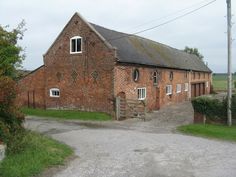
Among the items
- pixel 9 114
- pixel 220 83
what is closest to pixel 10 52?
pixel 9 114

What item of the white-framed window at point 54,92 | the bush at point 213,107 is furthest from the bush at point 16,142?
the white-framed window at point 54,92

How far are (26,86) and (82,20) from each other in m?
8.36

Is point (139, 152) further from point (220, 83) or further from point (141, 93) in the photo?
point (220, 83)

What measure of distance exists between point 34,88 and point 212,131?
18148 mm

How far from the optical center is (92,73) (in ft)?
96.6

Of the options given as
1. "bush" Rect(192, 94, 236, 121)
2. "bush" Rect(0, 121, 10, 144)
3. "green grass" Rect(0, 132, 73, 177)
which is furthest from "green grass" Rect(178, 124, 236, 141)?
"bush" Rect(0, 121, 10, 144)

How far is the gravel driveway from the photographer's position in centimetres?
1130

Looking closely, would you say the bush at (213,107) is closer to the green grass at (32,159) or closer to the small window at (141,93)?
the small window at (141,93)

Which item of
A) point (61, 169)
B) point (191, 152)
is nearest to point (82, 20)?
point (191, 152)

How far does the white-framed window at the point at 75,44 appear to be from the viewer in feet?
99.2

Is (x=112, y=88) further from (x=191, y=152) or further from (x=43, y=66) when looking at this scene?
(x=191, y=152)

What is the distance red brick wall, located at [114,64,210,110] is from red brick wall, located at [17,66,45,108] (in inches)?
311

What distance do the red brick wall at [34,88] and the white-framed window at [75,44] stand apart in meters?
3.84

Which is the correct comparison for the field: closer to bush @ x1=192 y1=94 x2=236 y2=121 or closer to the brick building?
the brick building
